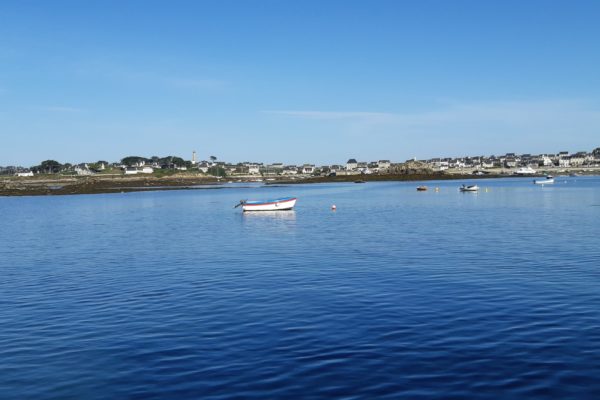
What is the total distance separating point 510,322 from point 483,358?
13.0 ft

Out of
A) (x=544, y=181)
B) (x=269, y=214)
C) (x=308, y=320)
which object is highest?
(x=308, y=320)

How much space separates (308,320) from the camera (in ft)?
64.0

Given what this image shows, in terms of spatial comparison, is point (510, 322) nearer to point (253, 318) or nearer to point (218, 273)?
point (253, 318)

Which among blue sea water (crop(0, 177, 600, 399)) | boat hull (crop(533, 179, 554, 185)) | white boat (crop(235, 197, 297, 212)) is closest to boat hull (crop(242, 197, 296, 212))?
white boat (crop(235, 197, 297, 212))

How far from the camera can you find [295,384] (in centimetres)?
1362

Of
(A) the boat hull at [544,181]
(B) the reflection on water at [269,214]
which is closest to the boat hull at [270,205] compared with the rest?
(B) the reflection on water at [269,214]

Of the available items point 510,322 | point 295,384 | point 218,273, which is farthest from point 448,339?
point 218,273

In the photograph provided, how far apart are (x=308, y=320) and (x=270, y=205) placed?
60380mm

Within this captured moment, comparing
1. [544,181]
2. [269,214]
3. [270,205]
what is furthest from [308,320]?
[544,181]

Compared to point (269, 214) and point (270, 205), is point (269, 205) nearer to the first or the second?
point (270, 205)

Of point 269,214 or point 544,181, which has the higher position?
point 269,214

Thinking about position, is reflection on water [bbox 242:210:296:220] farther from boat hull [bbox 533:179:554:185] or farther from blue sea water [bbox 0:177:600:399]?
boat hull [bbox 533:179:554:185]

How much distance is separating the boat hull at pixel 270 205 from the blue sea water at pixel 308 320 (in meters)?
36.1

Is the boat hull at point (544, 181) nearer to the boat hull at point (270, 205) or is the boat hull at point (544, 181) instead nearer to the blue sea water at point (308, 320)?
the boat hull at point (270, 205)
